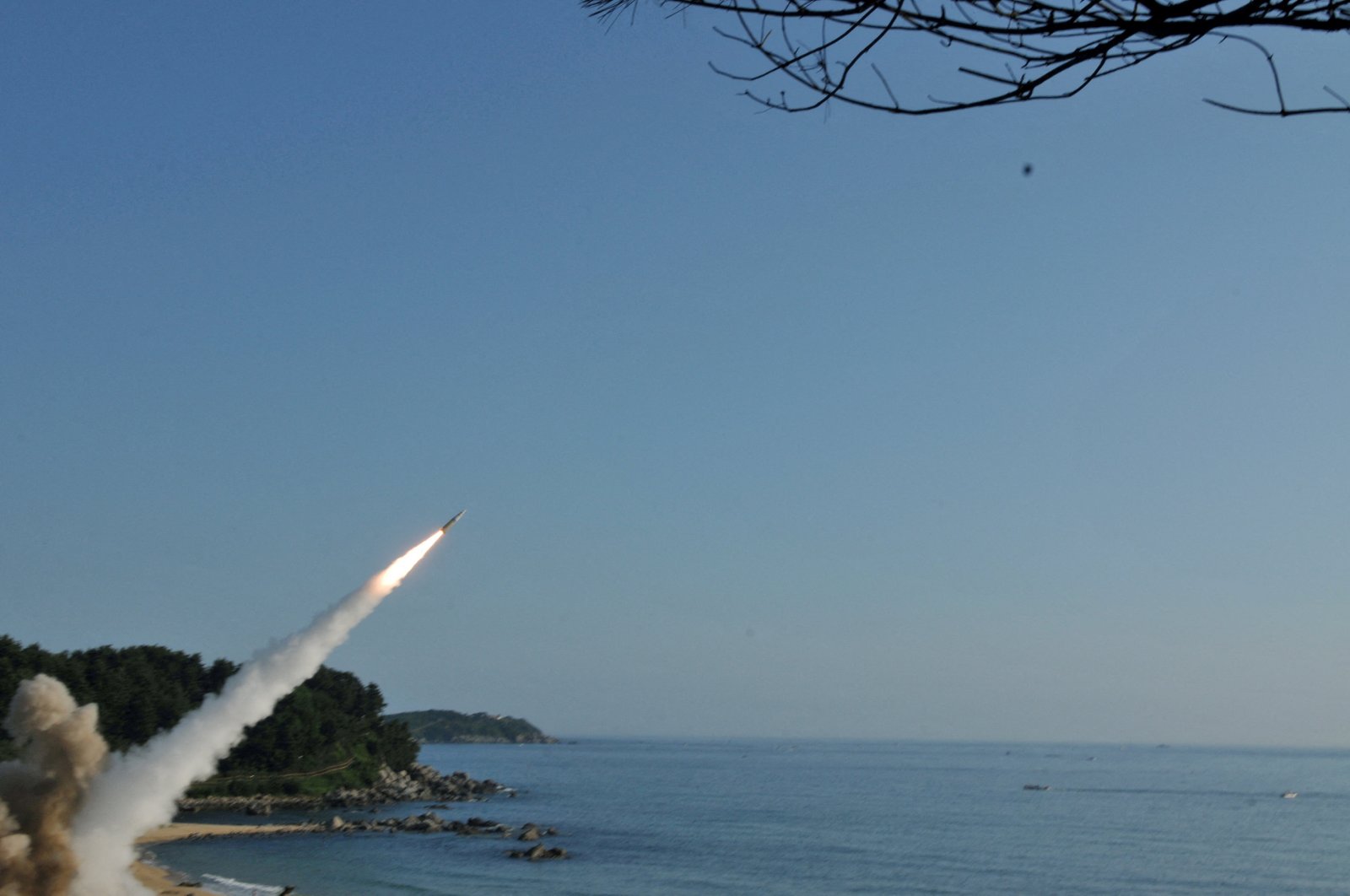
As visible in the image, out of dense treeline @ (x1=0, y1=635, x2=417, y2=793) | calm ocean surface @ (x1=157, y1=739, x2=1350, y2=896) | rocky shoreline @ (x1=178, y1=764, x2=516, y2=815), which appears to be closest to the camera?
calm ocean surface @ (x1=157, y1=739, x2=1350, y2=896)

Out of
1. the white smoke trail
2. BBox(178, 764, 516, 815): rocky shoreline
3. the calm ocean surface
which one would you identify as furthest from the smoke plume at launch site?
BBox(178, 764, 516, 815): rocky shoreline

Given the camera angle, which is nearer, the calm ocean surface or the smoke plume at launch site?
the smoke plume at launch site

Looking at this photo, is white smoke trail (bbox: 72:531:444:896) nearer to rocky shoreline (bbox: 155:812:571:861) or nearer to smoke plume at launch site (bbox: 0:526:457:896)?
smoke plume at launch site (bbox: 0:526:457:896)

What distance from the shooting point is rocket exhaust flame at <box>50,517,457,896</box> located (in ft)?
111

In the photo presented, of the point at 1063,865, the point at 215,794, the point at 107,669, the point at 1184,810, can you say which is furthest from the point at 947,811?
the point at 107,669

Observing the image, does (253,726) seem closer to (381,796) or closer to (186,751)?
(381,796)

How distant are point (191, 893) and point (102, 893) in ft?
38.0

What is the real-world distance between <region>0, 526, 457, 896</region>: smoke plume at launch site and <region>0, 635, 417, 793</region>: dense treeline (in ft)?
91.0

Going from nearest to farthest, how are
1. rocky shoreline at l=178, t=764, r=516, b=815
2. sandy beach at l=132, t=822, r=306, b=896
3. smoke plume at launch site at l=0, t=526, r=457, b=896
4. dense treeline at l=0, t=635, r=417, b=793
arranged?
smoke plume at launch site at l=0, t=526, r=457, b=896 < sandy beach at l=132, t=822, r=306, b=896 < dense treeline at l=0, t=635, r=417, b=793 < rocky shoreline at l=178, t=764, r=516, b=815

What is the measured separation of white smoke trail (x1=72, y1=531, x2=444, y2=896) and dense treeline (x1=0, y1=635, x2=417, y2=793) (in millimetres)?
27579

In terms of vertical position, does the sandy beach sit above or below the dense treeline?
below

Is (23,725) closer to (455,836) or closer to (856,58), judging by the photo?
(856,58)

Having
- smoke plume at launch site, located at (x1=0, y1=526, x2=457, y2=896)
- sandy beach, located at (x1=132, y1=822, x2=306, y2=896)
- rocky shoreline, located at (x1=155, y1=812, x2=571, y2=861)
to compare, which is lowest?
rocky shoreline, located at (x1=155, y1=812, x2=571, y2=861)

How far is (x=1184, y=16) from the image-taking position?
17.2ft
